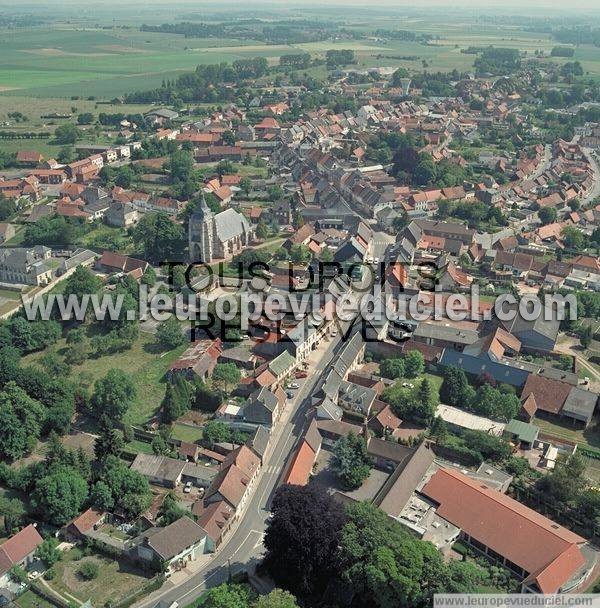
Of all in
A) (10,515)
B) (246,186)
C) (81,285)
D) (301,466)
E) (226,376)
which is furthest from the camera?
(246,186)

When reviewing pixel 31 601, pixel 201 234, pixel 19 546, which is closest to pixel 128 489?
pixel 19 546

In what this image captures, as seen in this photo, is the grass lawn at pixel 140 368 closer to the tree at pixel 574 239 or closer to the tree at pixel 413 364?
the tree at pixel 413 364

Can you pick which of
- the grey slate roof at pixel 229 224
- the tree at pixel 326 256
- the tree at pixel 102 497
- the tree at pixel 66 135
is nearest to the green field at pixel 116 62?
the tree at pixel 66 135

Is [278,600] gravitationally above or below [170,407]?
above

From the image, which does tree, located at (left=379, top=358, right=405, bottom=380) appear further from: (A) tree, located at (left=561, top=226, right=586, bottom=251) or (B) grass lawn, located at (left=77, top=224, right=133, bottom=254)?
(B) grass lawn, located at (left=77, top=224, right=133, bottom=254)

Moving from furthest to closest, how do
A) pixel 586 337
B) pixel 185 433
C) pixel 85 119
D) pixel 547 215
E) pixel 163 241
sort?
pixel 85 119
pixel 547 215
pixel 163 241
pixel 586 337
pixel 185 433

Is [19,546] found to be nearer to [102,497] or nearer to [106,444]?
[102,497]

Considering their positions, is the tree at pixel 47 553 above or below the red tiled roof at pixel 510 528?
below

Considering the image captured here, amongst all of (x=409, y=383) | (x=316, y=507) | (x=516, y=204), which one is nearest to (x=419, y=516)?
(x=316, y=507)
